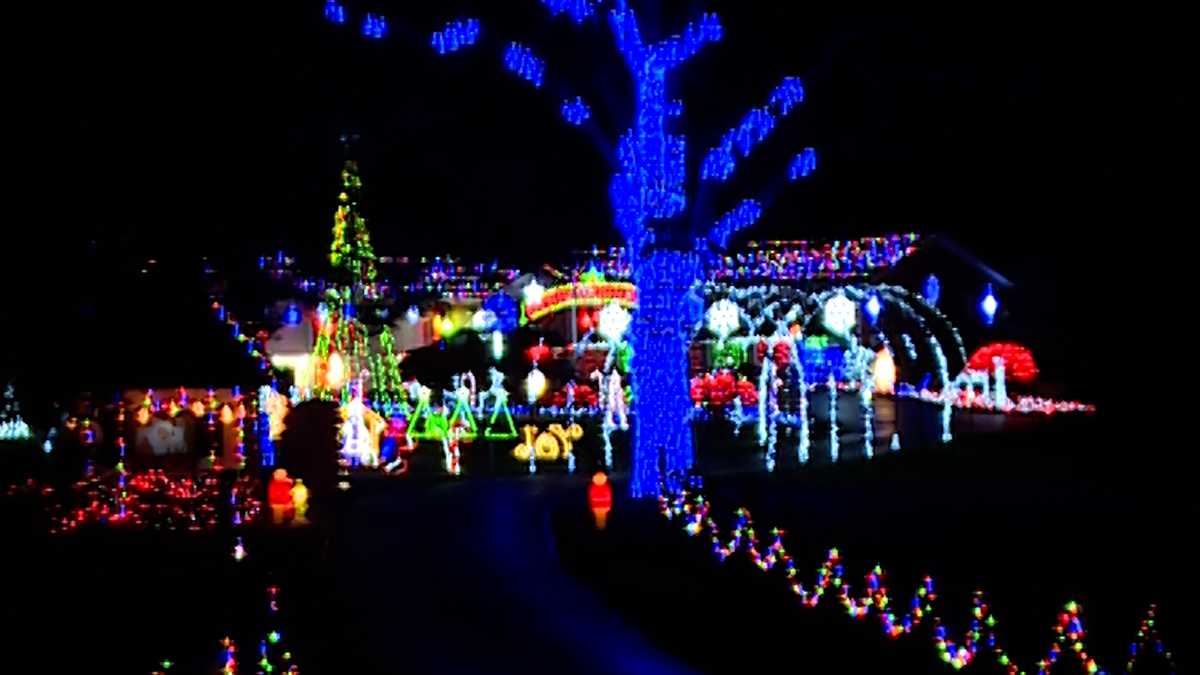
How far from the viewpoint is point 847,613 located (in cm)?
748

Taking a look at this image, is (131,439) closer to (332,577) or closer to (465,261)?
(332,577)

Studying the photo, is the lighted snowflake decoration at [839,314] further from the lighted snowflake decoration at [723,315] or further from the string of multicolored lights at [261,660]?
the string of multicolored lights at [261,660]

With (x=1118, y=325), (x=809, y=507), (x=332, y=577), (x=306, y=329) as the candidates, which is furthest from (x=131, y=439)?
(x=306, y=329)

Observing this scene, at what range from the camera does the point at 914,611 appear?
7340 millimetres

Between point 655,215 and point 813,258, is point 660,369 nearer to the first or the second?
point 655,215

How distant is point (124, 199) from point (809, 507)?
645 cm

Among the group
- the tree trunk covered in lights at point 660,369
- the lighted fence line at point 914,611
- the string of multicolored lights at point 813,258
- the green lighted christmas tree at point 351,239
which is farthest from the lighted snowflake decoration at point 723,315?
the lighted fence line at point 914,611

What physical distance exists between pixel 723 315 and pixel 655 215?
14.8 meters

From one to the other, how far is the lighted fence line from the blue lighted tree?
2871 millimetres

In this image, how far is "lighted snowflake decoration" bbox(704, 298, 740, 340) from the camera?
87.6ft

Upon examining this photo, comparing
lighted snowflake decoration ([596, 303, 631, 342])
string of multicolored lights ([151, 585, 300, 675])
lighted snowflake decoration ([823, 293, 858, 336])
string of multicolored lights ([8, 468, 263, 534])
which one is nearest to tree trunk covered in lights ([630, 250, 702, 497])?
string of multicolored lights ([8, 468, 263, 534])

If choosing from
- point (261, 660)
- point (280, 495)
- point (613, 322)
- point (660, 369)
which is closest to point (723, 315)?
point (613, 322)

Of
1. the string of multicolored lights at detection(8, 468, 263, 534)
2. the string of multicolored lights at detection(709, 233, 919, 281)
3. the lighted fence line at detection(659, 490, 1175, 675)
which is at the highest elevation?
the string of multicolored lights at detection(709, 233, 919, 281)

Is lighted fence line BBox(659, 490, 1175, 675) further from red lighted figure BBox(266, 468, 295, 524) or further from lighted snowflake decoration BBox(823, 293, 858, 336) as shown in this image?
lighted snowflake decoration BBox(823, 293, 858, 336)
